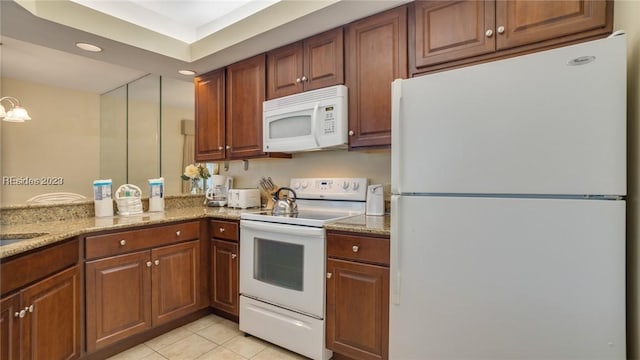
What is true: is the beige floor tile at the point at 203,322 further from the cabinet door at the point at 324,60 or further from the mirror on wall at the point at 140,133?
the mirror on wall at the point at 140,133

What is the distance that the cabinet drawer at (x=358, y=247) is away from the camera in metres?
1.66

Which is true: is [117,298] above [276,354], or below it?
above

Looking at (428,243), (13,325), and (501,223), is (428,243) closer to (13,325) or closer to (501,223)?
(501,223)

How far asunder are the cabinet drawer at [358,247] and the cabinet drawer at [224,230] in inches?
33.2

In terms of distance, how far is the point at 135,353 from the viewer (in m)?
2.04

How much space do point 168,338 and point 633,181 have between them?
9.02ft

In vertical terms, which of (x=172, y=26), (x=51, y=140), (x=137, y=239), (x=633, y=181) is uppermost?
(x=172, y=26)

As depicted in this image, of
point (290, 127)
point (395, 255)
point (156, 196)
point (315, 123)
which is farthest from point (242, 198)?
point (395, 255)

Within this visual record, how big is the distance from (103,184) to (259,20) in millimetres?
1701

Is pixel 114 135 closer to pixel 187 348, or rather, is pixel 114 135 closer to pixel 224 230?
pixel 224 230

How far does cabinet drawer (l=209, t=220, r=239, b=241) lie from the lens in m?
2.32

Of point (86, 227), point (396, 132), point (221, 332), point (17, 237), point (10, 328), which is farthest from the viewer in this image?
point (221, 332)

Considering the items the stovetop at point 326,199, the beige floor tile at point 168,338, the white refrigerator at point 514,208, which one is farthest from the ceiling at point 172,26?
the beige floor tile at point 168,338

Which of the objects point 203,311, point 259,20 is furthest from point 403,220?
point 203,311
